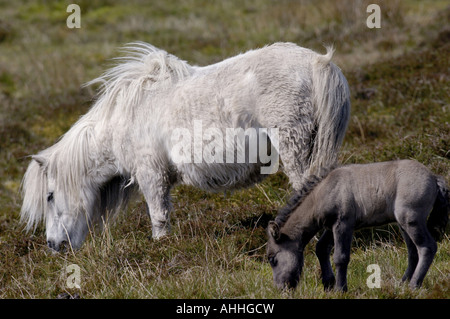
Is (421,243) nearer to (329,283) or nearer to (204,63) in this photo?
(329,283)

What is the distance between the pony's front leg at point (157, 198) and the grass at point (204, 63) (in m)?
0.17

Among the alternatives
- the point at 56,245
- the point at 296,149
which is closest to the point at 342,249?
the point at 296,149

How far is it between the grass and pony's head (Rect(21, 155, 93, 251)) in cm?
29

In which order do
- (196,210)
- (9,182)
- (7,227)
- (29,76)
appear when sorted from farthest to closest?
(29,76), (9,182), (7,227), (196,210)

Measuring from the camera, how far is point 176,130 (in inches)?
238

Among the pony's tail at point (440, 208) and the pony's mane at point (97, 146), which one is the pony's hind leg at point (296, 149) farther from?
the pony's mane at point (97, 146)

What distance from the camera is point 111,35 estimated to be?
18.2 metres

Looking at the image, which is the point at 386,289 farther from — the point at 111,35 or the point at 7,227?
the point at 111,35

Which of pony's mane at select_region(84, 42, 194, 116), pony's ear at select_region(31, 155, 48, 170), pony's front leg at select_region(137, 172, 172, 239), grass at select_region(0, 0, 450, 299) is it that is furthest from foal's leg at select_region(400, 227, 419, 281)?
pony's ear at select_region(31, 155, 48, 170)

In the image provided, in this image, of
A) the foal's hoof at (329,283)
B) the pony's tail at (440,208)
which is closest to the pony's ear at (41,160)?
the foal's hoof at (329,283)

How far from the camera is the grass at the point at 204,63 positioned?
17.2 feet

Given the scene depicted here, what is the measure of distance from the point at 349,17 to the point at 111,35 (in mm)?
7145
